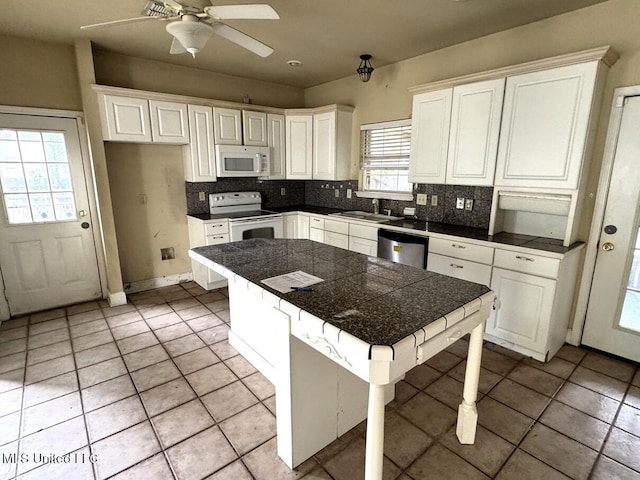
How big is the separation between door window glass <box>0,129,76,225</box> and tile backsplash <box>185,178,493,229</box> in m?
1.28

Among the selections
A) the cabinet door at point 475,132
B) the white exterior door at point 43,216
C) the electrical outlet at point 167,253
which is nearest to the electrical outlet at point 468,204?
the cabinet door at point 475,132

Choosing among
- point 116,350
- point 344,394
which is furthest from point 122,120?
point 344,394

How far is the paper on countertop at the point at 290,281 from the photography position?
5.29ft

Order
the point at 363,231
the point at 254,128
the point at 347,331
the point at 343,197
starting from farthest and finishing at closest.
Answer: the point at 343,197
the point at 254,128
the point at 363,231
the point at 347,331

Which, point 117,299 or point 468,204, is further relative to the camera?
point 117,299

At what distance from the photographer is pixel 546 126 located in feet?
8.16

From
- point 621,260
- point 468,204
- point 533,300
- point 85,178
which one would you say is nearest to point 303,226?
point 468,204

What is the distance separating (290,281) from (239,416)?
997mm

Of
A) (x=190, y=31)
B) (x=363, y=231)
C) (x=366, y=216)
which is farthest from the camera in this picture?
(x=366, y=216)

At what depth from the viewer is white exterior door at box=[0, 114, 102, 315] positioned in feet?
10.6

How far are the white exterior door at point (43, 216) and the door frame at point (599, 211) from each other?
16.0 ft

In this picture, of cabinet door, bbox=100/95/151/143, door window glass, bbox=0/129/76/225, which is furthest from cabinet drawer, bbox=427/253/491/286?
door window glass, bbox=0/129/76/225

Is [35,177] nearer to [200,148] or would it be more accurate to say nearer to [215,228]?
[200,148]

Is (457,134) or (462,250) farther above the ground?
(457,134)
